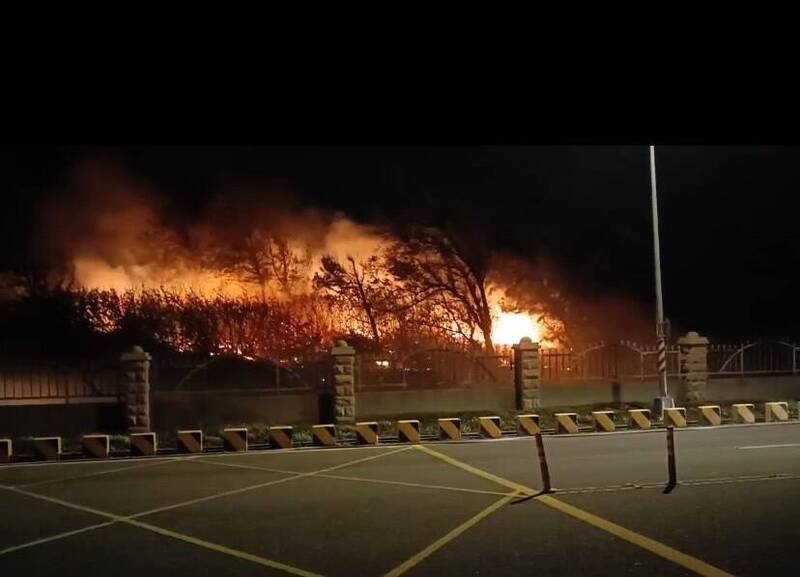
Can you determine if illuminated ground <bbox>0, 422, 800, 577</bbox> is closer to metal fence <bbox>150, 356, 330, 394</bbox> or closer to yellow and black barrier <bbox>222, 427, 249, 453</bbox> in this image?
yellow and black barrier <bbox>222, 427, 249, 453</bbox>

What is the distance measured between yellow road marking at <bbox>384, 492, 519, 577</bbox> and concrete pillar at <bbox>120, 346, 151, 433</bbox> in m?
11.1

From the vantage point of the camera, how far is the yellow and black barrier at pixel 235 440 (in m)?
16.0

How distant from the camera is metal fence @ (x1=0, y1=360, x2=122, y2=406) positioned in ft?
63.2

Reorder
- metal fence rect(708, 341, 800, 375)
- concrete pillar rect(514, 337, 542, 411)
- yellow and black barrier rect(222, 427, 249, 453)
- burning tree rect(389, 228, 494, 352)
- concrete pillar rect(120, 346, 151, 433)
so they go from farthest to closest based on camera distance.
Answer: burning tree rect(389, 228, 494, 352) → metal fence rect(708, 341, 800, 375) → concrete pillar rect(514, 337, 542, 411) → concrete pillar rect(120, 346, 151, 433) → yellow and black barrier rect(222, 427, 249, 453)

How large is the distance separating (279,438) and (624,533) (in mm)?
9387

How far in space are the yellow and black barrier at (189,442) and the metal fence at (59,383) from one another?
167 inches

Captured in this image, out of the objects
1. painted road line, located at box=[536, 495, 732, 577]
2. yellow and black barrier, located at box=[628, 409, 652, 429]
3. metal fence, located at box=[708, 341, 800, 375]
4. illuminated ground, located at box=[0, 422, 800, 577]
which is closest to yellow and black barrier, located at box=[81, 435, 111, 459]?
illuminated ground, located at box=[0, 422, 800, 577]

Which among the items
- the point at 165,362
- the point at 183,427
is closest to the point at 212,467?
the point at 183,427

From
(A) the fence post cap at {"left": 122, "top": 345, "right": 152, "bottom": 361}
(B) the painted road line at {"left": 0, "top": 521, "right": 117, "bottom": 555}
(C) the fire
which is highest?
(C) the fire

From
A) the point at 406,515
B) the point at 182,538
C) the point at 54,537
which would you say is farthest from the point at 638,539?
the point at 54,537

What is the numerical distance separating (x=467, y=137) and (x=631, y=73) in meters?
1.83

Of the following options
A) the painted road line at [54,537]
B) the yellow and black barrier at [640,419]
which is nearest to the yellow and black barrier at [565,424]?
the yellow and black barrier at [640,419]

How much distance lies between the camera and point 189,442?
1585 cm

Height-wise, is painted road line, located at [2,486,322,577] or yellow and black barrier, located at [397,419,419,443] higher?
yellow and black barrier, located at [397,419,419,443]
